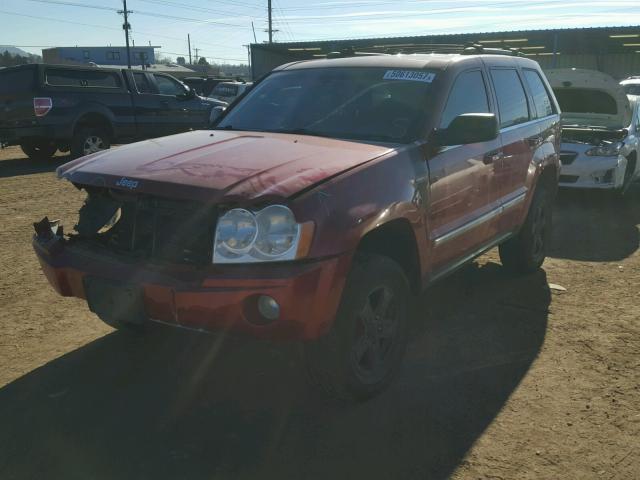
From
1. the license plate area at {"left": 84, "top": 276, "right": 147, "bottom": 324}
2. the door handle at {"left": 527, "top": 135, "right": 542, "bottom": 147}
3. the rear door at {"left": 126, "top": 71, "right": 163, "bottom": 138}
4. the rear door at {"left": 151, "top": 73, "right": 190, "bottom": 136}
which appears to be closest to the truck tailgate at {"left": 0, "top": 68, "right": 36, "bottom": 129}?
the rear door at {"left": 126, "top": 71, "right": 163, "bottom": 138}

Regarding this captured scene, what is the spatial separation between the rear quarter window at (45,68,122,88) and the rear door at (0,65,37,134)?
1.15ft

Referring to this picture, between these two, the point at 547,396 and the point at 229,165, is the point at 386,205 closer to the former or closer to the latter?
the point at 229,165

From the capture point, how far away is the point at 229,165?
3.10 meters

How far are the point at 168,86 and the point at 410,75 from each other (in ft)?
36.8

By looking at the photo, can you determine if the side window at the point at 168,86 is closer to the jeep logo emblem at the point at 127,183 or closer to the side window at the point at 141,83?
the side window at the point at 141,83

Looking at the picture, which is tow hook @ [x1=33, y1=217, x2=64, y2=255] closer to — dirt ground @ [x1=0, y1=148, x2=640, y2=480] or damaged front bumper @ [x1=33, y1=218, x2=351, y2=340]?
damaged front bumper @ [x1=33, y1=218, x2=351, y2=340]

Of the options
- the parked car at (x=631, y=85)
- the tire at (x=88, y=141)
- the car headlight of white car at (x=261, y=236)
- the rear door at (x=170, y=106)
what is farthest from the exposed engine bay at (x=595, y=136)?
the tire at (x=88, y=141)

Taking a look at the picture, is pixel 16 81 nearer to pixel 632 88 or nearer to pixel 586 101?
pixel 586 101

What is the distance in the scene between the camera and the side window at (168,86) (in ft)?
45.7

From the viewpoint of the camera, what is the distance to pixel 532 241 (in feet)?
17.7

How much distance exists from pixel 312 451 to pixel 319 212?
1.10 metres

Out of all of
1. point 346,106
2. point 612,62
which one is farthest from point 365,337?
point 612,62

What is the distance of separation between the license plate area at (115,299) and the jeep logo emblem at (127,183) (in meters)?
0.46

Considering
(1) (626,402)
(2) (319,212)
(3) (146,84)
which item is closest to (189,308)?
(2) (319,212)
